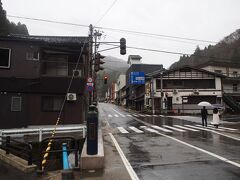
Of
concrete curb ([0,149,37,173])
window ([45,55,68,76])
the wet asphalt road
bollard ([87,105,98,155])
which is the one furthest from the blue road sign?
bollard ([87,105,98,155])

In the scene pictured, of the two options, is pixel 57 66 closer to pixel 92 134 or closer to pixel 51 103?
pixel 51 103

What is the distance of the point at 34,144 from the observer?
1343 cm

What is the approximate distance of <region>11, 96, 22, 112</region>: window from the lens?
2008 cm

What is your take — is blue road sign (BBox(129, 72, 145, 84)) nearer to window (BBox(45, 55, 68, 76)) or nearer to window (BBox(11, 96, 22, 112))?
window (BBox(45, 55, 68, 76))

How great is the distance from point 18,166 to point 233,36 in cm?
6718

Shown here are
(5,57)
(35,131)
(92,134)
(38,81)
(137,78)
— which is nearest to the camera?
(92,134)

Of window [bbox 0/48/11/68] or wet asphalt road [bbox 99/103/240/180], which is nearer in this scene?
wet asphalt road [bbox 99/103/240/180]

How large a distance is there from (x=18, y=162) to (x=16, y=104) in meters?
12.7

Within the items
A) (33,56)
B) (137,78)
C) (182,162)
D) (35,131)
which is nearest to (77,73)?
(33,56)

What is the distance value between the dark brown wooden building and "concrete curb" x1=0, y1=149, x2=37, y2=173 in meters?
10.5

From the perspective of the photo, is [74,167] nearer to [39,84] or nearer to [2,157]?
[2,157]

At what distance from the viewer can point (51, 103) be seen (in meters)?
21.3

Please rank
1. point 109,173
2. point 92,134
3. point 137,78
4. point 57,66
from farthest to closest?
point 137,78
point 57,66
point 92,134
point 109,173

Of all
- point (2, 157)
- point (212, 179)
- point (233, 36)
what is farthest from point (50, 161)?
point (233, 36)
